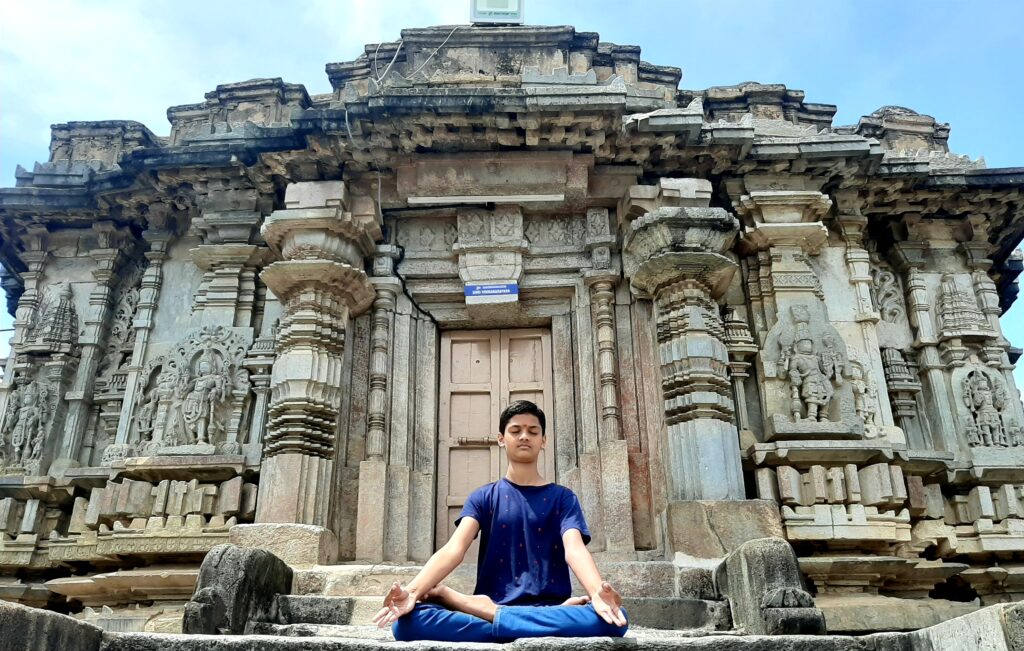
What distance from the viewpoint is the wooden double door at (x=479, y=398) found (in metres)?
7.71

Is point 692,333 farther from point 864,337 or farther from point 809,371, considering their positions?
point 864,337

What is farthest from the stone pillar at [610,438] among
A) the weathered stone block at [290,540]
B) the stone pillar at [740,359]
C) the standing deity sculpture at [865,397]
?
the weathered stone block at [290,540]

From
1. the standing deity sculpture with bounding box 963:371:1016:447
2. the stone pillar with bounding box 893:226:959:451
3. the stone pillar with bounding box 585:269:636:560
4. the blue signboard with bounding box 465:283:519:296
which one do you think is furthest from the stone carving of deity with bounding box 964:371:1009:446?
the blue signboard with bounding box 465:283:519:296

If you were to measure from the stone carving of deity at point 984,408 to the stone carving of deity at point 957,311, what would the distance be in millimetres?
519

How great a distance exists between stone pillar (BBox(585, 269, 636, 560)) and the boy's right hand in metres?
3.92

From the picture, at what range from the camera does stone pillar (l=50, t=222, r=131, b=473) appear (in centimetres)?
841

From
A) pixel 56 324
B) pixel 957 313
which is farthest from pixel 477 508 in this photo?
pixel 56 324

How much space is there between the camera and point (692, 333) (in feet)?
23.5

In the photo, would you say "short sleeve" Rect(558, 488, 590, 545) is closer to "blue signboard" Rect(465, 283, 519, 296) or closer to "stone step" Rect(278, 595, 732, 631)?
"stone step" Rect(278, 595, 732, 631)

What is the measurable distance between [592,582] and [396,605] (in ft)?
2.66

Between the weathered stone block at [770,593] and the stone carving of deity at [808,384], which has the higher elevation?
the stone carving of deity at [808,384]

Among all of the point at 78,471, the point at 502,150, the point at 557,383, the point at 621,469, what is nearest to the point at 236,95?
the point at 502,150

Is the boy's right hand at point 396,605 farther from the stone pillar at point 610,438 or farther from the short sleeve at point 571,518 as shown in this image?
the stone pillar at point 610,438

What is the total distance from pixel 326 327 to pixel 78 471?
10.0 feet
